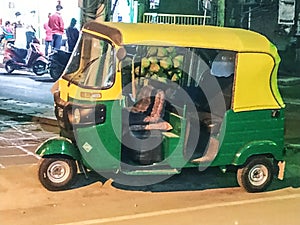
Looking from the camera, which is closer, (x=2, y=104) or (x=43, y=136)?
(x=43, y=136)

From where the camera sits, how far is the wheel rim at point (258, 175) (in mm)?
7172

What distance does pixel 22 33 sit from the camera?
1709 cm

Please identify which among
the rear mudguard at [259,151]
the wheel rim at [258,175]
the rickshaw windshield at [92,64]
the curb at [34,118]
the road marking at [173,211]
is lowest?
the curb at [34,118]

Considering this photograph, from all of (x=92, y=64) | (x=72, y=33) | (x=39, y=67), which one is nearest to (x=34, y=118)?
(x=92, y=64)

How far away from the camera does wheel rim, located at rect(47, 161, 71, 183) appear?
678 centimetres

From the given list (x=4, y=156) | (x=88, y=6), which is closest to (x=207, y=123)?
(x=4, y=156)

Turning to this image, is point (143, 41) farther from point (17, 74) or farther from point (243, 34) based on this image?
point (17, 74)

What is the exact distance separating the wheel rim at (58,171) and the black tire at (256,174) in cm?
199

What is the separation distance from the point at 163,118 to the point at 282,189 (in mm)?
1693

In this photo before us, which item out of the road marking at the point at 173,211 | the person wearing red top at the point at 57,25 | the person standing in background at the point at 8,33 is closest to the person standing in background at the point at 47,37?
the person wearing red top at the point at 57,25

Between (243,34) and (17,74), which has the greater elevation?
(243,34)

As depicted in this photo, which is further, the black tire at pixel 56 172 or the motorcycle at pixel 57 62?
the motorcycle at pixel 57 62

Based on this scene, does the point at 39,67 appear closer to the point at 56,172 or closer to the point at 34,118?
the point at 34,118

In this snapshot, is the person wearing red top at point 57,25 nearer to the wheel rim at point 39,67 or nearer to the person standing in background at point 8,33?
the wheel rim at point 39,67
